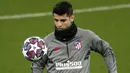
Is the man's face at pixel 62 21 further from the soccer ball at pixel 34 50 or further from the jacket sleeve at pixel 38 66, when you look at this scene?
the jacket sleeve at pixel 38 66

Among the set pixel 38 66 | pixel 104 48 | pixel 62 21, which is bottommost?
pixel 38 66

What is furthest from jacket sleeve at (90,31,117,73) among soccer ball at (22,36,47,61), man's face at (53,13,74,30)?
soccer ball at (22,36,47,61)

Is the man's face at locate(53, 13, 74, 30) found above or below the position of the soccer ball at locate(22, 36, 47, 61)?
above

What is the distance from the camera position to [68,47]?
427 cm

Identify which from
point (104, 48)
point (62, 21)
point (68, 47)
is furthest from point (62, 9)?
point (104, 48)

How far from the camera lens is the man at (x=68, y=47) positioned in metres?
4.21

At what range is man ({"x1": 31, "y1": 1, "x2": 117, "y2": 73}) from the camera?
13.8 ft

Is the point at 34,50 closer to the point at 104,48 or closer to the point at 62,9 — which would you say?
the point at 62,9

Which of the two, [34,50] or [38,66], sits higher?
[34,50]

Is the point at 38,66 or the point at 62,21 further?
the point at 38,66

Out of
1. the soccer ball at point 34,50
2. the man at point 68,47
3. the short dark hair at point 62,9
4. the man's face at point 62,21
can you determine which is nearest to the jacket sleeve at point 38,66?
the man at point 68,47

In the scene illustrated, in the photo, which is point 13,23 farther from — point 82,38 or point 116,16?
point 82,38

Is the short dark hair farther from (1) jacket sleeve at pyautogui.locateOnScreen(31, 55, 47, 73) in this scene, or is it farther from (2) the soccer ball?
(1) jacket sleeve at pyautogui.locateOnScreen(31, 55, 47, 73)

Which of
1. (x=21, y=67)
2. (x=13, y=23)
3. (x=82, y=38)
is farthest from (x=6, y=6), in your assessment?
(x=82, y=38)
